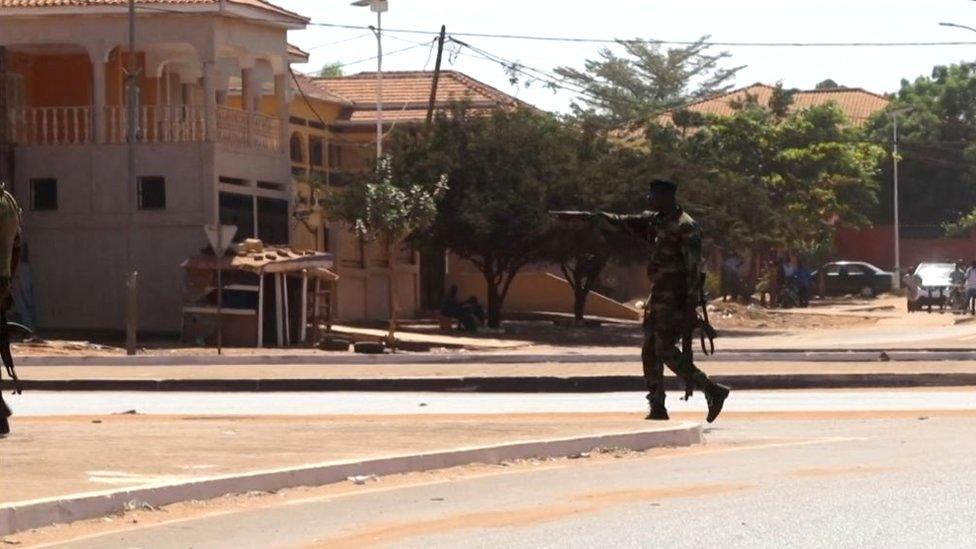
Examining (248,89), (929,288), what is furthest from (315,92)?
(929,288)

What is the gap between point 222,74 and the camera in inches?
1801

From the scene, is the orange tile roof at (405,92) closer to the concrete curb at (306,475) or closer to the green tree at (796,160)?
the green tree at (796,160)

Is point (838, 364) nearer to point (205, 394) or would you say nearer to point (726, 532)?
point (205, 394)

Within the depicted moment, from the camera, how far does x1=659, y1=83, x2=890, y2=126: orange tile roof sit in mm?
105188

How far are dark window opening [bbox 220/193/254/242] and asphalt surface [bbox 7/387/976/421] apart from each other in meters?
18.4

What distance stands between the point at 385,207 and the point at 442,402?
2063 cm

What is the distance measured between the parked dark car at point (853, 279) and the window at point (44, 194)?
42.5 metres

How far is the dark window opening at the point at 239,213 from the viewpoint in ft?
141

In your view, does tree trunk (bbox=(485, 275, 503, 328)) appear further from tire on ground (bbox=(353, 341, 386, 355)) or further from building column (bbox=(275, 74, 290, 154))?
tire on ground (bbox=(353, 341, 386, 355))

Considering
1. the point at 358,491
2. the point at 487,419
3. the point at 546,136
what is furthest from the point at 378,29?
the point at 358,491

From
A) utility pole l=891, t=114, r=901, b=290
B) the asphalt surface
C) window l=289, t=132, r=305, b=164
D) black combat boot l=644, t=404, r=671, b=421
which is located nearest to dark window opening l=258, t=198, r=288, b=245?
window l=289, t=132, r=305, b=164

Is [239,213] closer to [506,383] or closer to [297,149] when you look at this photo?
[297,149]

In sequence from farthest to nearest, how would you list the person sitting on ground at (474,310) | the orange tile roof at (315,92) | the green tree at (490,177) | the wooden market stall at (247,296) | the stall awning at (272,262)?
the orange tile roof at (315,92) → the person sitting on ground at (474,310) → the green tree at (490,177) → the wooden market stall at (247,296) → the stall awning at (272,262)

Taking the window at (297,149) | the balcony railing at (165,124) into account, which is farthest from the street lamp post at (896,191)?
the balcony railing at (165,124)
